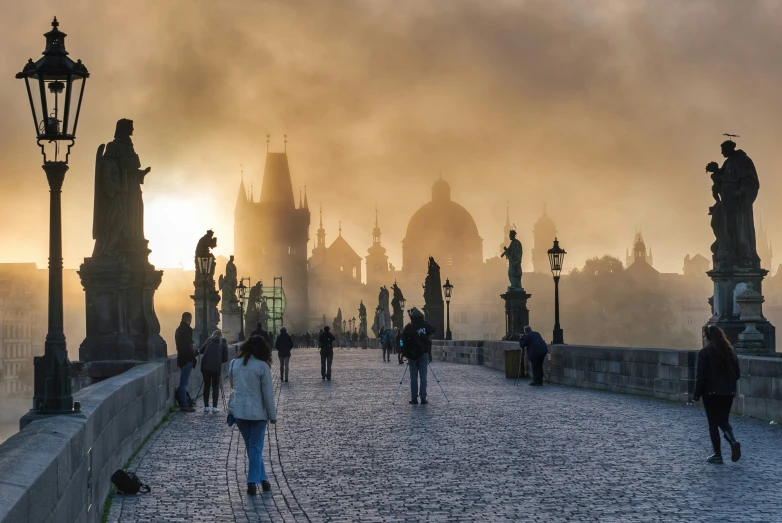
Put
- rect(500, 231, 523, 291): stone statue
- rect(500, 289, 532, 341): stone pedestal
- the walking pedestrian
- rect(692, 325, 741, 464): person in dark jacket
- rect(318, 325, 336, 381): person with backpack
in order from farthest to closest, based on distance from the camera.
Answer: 1. rect(500, 231, 523, 291): stone statue
2. rect(500, 289, 532, 341): stone pedestal
3. rect(318, 325, 336, 381): person with backpack
4. the walking pedestrian
5. rect(692, 325, 741, 464): person in dark jacket

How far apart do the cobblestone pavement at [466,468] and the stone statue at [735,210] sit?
755 centimetres

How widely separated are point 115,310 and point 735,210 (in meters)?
14.3

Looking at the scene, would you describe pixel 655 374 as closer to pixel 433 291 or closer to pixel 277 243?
pixel 433 291

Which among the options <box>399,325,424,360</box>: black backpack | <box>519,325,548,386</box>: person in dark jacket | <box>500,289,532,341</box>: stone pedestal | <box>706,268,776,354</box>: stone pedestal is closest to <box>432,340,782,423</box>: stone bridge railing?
<box>519,325,548,386</box>: person in dark jacket

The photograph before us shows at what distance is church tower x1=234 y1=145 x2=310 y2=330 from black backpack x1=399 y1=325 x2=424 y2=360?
164 metres

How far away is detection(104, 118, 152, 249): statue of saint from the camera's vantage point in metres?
17.6

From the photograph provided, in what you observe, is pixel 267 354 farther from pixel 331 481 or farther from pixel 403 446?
pixel 403 446

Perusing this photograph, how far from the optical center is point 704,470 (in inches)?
432

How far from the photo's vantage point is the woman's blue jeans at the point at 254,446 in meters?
9.95

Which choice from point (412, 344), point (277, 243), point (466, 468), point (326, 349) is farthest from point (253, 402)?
point (277, 243)

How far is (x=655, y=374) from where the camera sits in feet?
67.1

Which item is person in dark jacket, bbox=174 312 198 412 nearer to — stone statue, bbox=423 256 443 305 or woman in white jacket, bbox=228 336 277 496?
woman in white jacket, bbox=228 336 277 496

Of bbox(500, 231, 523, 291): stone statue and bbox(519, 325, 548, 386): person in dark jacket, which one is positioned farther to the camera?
bbox(500, 231, 523, 291): stone statue

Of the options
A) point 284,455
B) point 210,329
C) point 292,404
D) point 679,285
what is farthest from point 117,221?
point 679,285
